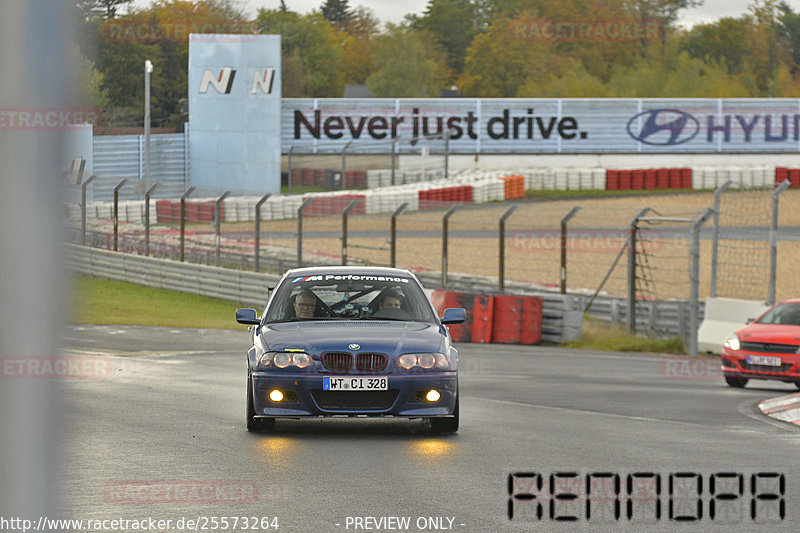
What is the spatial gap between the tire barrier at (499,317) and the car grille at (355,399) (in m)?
14.7

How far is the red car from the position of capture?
56.0ft

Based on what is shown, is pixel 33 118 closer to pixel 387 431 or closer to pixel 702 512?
pixel 702 512

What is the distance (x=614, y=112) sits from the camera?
64312 millimetres

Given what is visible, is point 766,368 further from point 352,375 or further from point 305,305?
point 352,375

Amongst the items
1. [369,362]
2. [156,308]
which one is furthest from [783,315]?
[156,308]

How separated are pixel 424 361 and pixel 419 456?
106 cm

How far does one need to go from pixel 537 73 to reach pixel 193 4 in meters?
62.7

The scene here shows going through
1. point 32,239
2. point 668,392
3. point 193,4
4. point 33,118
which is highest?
point 193,4

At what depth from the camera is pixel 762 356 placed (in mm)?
17141

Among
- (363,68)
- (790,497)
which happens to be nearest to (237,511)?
(790,497)

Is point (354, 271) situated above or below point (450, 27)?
below

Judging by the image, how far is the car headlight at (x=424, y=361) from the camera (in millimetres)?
10117

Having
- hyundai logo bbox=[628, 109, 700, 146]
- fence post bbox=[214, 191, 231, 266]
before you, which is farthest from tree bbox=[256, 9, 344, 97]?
fence post bbox=[214, 191, 231, 266]

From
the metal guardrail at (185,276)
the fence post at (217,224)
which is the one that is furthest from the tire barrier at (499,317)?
the fence post at (217,224)
